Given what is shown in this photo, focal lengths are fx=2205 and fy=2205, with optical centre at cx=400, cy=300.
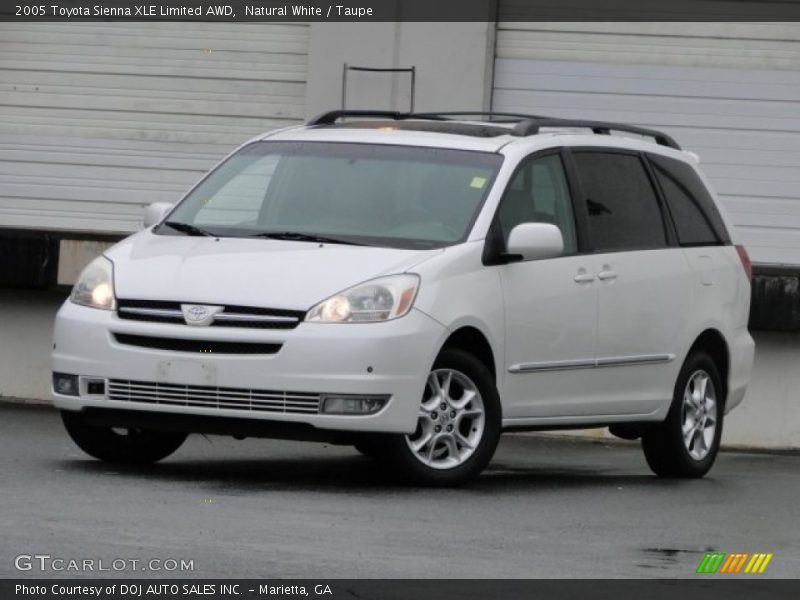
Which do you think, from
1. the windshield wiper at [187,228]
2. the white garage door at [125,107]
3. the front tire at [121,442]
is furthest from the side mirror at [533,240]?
the white garage door at [125,107]

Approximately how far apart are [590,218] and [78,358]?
2908 millimetres

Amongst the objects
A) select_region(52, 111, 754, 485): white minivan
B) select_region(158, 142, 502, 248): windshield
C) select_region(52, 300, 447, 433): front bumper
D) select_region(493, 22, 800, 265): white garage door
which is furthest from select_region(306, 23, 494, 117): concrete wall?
select_region(52, 300, 447, 433): front bumper

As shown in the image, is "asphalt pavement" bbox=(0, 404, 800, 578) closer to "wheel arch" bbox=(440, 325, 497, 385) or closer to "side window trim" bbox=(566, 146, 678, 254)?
"wheel arch" bbox=(440, 325, 497, 385)

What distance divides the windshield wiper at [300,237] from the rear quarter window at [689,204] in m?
2.70

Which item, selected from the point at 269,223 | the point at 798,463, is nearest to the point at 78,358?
the point at 269,223

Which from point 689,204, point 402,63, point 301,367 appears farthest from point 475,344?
point 402,63

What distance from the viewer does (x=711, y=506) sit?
34.3ft

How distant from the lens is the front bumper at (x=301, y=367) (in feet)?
31.1

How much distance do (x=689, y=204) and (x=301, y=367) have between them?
3.77 m

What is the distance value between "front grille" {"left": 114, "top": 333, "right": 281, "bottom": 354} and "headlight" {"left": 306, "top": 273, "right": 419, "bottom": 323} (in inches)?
9.9

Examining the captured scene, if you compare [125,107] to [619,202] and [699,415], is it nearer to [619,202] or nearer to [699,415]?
[619,202]

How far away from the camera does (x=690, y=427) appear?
12.1 meters

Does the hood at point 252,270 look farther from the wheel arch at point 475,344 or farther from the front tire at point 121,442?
the front tire at point 121,442
